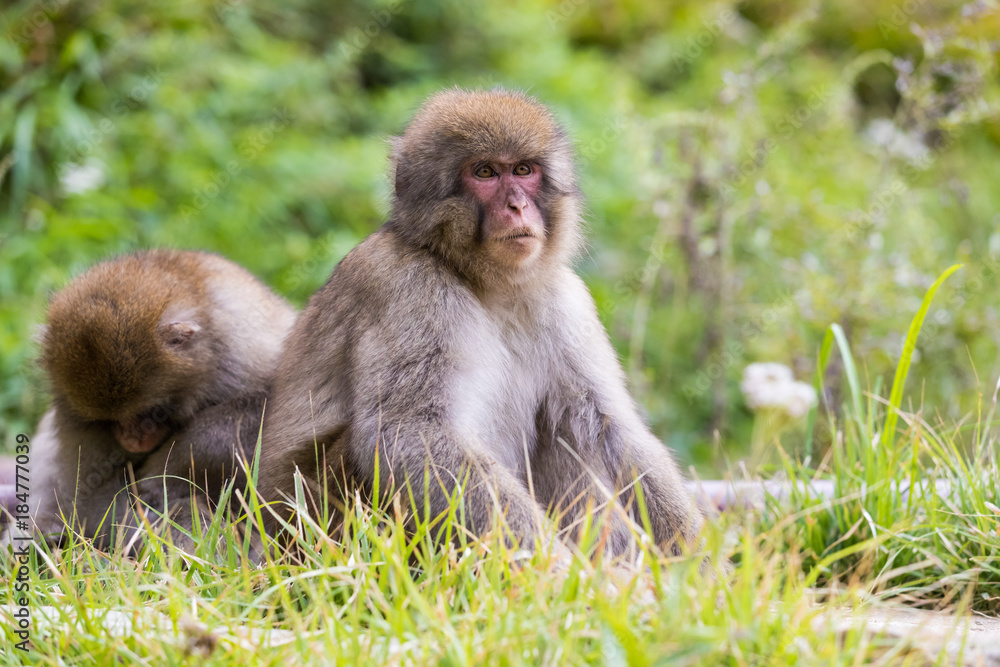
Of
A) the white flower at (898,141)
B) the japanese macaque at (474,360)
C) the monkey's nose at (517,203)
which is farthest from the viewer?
the white flower at (898,141)

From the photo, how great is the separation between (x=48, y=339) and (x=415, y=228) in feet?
5.26

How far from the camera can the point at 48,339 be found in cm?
394

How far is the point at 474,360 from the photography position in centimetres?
338

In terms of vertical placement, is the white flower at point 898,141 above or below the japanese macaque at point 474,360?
above

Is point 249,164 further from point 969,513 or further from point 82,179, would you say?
point 969,513

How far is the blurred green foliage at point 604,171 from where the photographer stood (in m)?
5.84

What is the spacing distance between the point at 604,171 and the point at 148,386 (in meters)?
5.60
